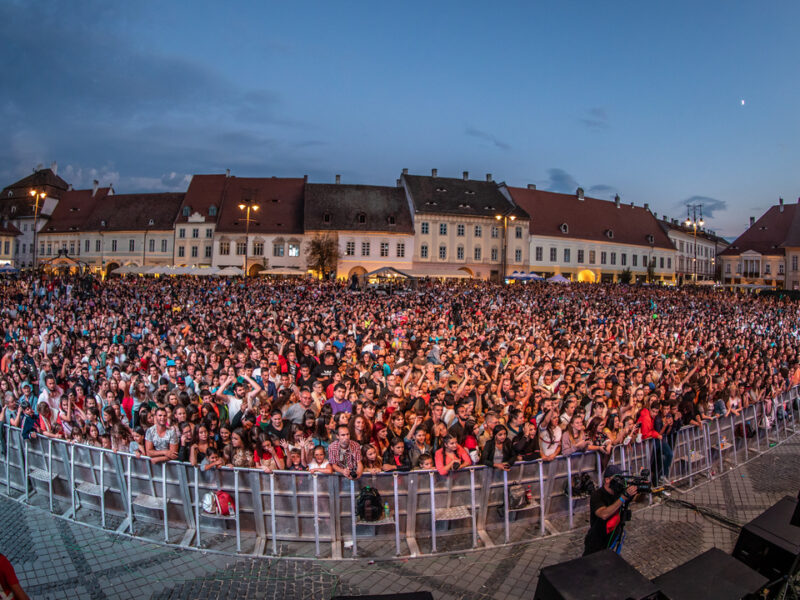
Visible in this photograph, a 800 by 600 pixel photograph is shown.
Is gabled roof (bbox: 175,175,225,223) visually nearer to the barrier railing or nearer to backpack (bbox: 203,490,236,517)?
the barrier railing

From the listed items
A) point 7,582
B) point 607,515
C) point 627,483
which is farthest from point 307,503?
point 627,483

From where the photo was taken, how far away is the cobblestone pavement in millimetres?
5004

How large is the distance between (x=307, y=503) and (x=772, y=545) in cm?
454

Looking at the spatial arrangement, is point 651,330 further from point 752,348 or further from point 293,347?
point 293,347

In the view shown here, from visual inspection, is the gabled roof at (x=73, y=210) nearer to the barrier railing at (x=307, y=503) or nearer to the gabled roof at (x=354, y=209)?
the gabled roof at (x=354, y=209)

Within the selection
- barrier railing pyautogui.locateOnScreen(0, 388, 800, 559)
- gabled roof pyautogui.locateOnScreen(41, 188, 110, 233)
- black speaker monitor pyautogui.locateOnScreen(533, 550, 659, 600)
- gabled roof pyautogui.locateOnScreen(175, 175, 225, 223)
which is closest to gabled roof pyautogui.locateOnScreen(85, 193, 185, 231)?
gabled roof pyautogui.locateOnScreen(41, 188, 110, 233)

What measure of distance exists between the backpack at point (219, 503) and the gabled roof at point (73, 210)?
55.8 meters

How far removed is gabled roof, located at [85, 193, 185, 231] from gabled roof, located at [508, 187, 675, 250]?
35.6m

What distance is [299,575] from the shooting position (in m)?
5.28

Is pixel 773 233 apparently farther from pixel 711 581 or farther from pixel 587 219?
pixel 711 581

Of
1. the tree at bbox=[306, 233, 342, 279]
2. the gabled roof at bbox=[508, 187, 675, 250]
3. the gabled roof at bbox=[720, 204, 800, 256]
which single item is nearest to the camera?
the tree at bbox=[306, 233, 342, 279]

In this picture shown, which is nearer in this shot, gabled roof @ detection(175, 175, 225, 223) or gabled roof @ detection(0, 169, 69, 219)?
gabled roof @ detection(175, 175, 225, 223)

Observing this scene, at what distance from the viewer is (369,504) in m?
5.57

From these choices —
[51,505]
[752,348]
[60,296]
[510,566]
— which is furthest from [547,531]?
[60,296]
